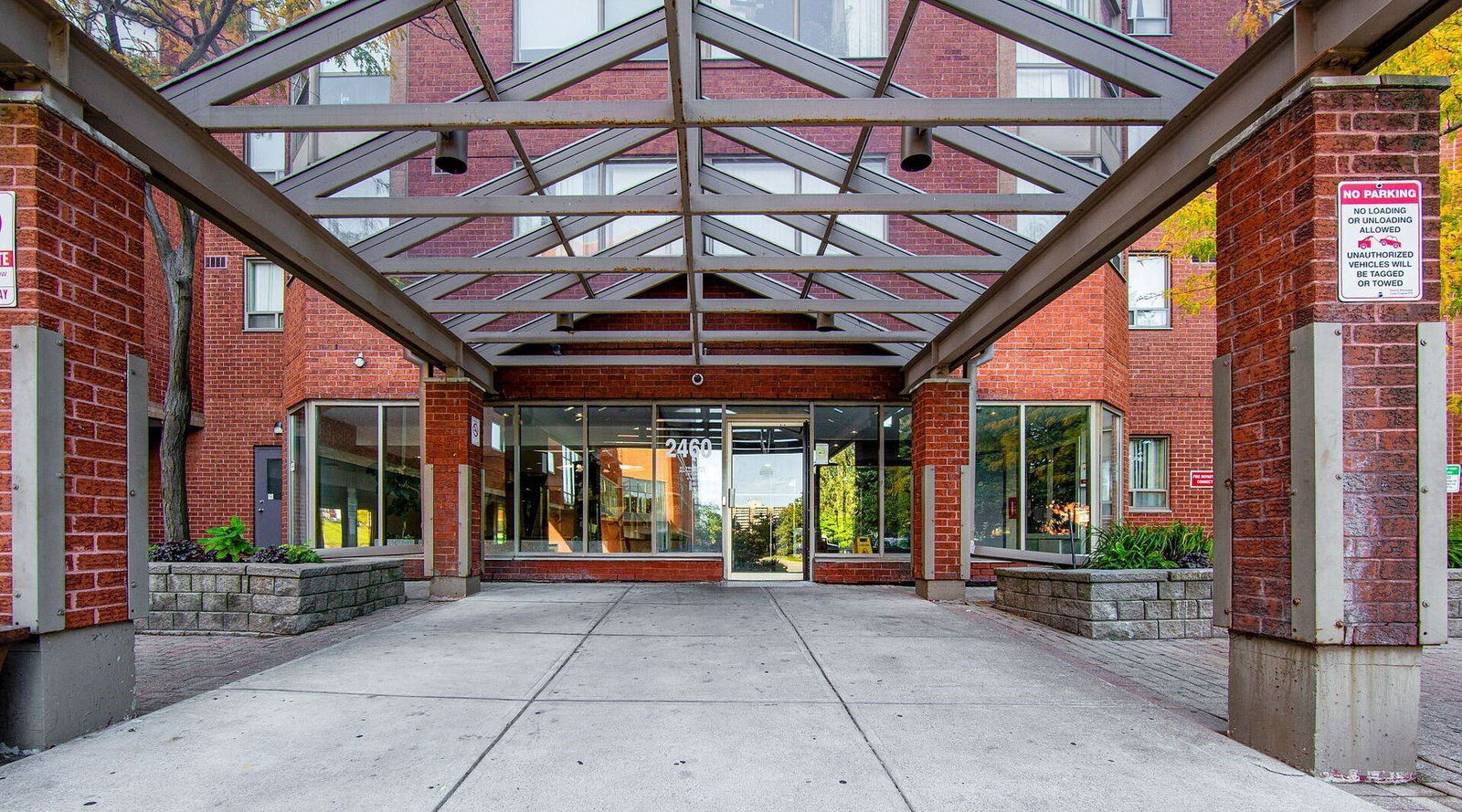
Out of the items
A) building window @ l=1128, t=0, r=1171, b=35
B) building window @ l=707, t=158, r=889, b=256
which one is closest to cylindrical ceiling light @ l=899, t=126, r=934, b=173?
building window @ l=707, t=158, r=889, b=256

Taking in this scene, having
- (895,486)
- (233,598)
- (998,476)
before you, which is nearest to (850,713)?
(233,598)

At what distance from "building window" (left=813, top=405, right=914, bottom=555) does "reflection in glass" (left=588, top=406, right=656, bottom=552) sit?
8.17ft

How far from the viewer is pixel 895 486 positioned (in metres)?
11.9

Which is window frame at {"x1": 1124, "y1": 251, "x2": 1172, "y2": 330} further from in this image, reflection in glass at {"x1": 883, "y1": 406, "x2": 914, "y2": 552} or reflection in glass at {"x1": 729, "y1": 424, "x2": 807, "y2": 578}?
reflection in glass at {"x1": 729, "y1": 424, "x2": 807, "y2": 578}

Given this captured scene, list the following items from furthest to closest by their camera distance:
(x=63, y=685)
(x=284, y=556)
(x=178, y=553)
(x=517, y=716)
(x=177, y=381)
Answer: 1. (x=177, y=381)
2. (x=284, y=556)
3. (x=178, y=553)
4. (x=517, y=716)
5. (x=63, y=685)

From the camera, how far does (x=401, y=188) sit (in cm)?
1180

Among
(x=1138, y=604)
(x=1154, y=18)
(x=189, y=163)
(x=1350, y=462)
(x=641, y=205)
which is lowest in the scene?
(x=1138, y=604)

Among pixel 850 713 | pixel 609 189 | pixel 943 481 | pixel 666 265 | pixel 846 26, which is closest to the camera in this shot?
pixel 850 713

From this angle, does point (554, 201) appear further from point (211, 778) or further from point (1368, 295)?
point (1368, 295)

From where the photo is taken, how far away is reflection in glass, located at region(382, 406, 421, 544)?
11953 mm

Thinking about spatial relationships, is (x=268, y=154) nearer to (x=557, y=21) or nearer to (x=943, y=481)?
(x=557, y=21)

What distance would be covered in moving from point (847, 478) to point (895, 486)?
71 centimetres

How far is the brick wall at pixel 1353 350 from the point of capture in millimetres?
3521

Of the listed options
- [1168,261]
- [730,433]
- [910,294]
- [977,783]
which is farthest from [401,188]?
[1168,261]
